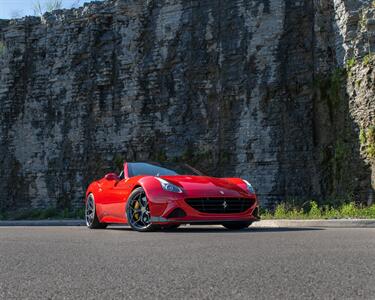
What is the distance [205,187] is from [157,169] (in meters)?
1.58

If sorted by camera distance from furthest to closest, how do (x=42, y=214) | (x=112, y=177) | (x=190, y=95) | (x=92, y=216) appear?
1. (x=42, y=214)
2. (x=190, y=95)
3. (x=92, y=216)
4. (x=112, y=177)

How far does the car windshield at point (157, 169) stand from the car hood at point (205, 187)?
0.67 meters

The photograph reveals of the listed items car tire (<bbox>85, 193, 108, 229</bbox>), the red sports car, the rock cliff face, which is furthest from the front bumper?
the rock cliff face

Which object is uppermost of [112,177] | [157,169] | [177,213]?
[157,169]

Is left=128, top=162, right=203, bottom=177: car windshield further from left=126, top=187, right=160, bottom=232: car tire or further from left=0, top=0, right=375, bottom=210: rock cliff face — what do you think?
left=0, top=0, right=375, bottom=210: rock cliff face

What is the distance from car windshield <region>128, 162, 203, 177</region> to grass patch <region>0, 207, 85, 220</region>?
1080 centimetres

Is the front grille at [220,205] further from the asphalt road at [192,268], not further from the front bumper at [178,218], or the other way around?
the asphalt road at [192,268]

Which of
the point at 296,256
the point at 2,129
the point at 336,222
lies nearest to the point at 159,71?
the point at 2,129

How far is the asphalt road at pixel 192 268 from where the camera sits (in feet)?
15.7

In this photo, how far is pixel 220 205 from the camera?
37.2ft

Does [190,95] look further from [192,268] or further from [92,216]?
[192,268]

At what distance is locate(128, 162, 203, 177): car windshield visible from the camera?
494 inches

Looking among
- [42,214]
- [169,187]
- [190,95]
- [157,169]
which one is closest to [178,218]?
Result: [169,187]

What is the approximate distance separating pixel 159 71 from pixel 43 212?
6881mm
